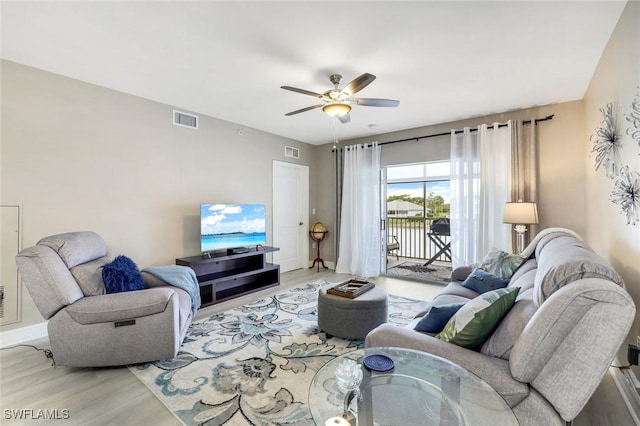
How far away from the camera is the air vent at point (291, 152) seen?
18.0ft

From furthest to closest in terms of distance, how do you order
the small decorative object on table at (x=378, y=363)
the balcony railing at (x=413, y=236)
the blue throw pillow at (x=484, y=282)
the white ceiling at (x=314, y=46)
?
the balcony railing at (x=413, y=236) < the blue throw pillow at (x=484, y=282) < the white ceiling at (x=314, y=46) < the small decorative object on table at (x=378, y=363)

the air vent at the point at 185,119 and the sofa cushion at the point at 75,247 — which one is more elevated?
the air vent at the point at 185,119

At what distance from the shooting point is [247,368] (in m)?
2.20

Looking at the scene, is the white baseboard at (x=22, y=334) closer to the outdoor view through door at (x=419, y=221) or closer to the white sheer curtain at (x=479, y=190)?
the outdoor view through door at (x=419, y=221)

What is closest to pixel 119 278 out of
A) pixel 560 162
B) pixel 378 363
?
pixel 378 363

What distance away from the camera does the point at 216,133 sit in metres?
4.32

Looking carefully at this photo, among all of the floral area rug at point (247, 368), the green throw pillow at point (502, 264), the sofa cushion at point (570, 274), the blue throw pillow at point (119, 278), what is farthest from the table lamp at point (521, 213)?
the blue throw pillow at point (119, 278)

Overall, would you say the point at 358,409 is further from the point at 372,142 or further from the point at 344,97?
the point at 372,142

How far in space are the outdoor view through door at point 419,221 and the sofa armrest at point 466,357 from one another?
3.89 m

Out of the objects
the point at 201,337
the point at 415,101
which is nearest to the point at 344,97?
the point at 415,101

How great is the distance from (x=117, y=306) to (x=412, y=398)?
6.89 ft

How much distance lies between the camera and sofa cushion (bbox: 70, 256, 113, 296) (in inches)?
87.0

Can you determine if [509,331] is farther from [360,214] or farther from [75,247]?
[360,214]

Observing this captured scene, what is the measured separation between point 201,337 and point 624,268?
3504 mm
